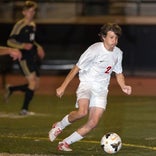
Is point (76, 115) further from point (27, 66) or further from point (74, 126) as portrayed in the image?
point (27, 66)

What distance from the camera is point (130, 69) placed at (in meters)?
20.9

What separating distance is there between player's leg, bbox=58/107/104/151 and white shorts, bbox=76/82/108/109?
8cm

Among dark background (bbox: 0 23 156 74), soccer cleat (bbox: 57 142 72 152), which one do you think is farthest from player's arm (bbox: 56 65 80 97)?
dark background (bbox: 0 23 156 74)

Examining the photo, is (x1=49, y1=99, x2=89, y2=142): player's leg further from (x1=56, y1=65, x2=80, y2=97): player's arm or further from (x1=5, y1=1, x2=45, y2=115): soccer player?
(x1=5, y1=1, x2=45, y2=115): soccer player

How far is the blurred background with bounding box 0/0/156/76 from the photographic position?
20875mm

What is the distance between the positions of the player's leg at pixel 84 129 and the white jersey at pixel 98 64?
0.38m

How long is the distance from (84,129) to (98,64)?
2.83 ft

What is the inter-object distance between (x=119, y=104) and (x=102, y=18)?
27.3ft

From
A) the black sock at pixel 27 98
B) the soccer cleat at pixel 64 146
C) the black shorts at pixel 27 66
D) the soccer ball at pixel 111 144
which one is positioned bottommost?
the black sock at pixel 27 98

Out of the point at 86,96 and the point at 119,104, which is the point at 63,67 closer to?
the point at 119,104

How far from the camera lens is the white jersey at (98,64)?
869cm

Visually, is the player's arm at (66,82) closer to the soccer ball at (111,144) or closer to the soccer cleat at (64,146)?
the soccer cleat at (64,146)

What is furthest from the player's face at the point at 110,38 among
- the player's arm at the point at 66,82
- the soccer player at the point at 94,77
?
the player's arm at the point at 66,82

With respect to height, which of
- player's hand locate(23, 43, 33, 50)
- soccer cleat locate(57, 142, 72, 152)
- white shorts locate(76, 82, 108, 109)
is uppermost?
white shorts locate(76, 82, 108, 109)
